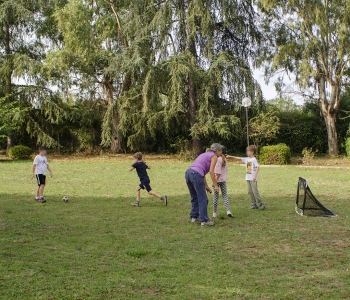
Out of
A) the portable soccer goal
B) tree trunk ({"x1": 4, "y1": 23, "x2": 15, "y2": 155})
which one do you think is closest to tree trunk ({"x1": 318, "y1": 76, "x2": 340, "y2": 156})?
tree trunk ({"x1": 4, "y1": 23, "x2": 15, "y2": 155})

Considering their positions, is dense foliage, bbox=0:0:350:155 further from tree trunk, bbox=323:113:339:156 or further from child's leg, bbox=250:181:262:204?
child's leg, bbox=250:181:262:204

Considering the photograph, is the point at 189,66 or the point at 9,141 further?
the point at 9,141

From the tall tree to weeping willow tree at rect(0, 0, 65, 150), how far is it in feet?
44.4

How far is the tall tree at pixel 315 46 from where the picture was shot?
81.7ft

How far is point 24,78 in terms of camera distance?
27391 mm

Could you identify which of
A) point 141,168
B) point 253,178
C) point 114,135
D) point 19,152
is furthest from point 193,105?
point 253,178

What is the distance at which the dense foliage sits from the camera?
2553cm

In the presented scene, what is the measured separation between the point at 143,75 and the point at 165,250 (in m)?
20.4

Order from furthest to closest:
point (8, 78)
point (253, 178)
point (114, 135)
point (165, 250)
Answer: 1. point (114, 135)
2. point (8, 78)
3. point (253, 178)
4. point (165, 250)

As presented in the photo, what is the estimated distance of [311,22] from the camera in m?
25.4

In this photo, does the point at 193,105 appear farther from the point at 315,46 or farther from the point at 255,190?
the point at 255,190

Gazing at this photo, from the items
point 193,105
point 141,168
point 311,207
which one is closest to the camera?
point 311,207

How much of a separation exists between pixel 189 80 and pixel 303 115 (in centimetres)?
964

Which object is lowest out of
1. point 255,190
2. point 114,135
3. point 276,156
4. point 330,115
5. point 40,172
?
point 255,190
